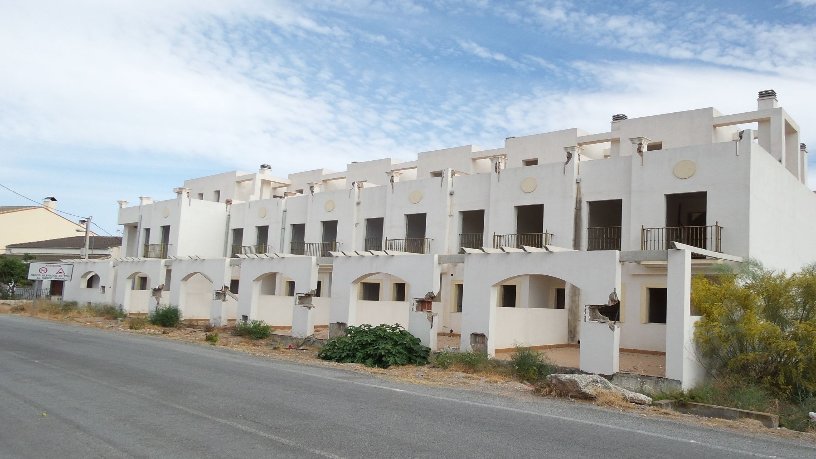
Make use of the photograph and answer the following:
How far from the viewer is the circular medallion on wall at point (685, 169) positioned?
21266mm

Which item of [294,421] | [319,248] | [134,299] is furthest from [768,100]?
[134,299]

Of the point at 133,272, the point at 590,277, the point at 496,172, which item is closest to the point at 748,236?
the point at 590,277

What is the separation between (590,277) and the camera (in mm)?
16922

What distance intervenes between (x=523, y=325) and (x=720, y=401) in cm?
907

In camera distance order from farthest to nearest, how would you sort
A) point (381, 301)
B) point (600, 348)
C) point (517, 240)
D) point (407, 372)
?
point (381, 301), point (517, 240), point (407, 372), point (600, 348)

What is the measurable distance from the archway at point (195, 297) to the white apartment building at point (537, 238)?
0.11 metres

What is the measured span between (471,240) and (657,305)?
331 inches

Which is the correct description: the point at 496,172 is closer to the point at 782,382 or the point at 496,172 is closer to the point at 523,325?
the point at 523,325

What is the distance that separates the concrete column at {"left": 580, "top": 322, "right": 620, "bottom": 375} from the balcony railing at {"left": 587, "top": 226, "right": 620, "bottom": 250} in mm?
8038

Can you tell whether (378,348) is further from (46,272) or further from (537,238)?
(46,272)

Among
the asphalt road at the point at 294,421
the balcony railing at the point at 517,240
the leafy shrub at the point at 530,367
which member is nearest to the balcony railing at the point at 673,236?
the balcony railing at the point at 517,240

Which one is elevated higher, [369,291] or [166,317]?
[369,291]

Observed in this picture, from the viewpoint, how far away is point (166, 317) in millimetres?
30672

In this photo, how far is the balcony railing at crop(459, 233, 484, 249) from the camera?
28.0 m
